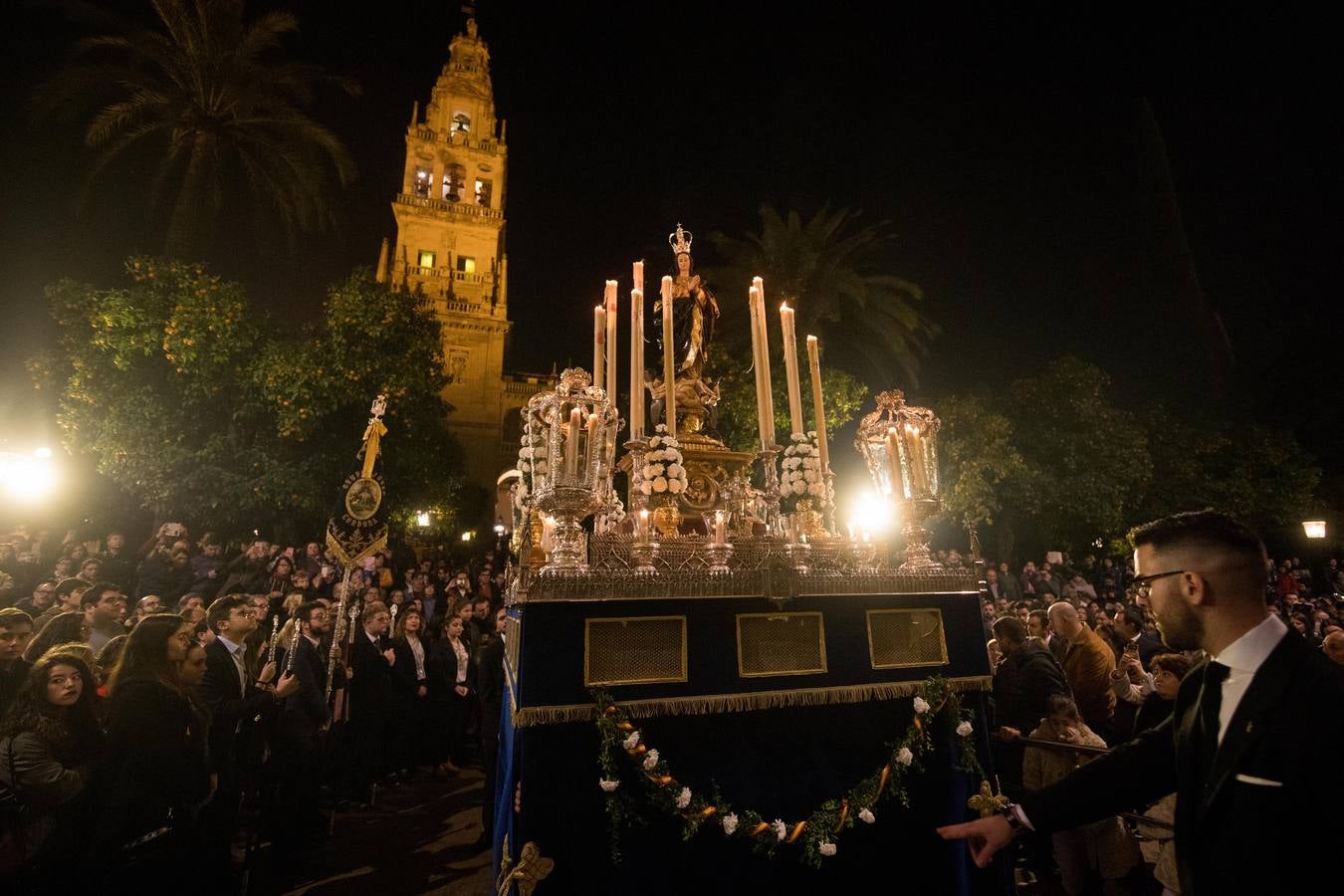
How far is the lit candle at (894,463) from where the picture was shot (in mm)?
4789

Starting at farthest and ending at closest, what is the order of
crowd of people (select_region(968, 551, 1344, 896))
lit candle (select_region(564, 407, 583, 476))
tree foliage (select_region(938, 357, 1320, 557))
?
tree foliage (select_region(938, 357, 1320, 557)), crowd of people (select_region(968, 551, 1344, 896)), lit candle (select_region(564, 407, 583, 476))

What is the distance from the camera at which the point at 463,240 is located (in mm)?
41156

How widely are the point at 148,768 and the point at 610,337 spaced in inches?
172

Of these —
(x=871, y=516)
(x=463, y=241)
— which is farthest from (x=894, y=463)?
(x=463, y=241)

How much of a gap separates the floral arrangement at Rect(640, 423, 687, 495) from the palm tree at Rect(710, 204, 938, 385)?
15515mm

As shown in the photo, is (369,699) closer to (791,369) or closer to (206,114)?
(791,369)

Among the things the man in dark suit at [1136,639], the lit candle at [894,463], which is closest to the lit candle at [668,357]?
the lit candle at [894,463]

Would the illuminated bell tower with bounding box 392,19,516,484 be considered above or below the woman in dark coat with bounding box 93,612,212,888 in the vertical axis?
above

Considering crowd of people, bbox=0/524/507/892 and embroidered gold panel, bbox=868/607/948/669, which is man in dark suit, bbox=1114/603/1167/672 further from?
crowd of people, bbox=0/524/507/892

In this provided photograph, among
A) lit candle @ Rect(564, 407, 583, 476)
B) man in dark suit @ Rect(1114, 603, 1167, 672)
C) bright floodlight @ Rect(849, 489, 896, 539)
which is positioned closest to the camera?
lit candle @ Rect(564, 407, 583, 476)

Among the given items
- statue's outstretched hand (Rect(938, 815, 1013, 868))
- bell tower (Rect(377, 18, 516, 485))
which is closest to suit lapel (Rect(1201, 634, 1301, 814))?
statue's outstretched hand (Rect(938, 815, 1013, 868))

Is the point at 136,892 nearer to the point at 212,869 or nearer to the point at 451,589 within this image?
the point at 212,869

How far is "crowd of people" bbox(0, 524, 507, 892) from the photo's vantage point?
3.36 meters

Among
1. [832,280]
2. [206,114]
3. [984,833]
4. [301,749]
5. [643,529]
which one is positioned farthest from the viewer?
[832,280]
